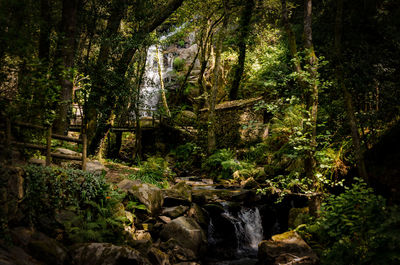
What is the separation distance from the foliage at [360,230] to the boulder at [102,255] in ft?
12.3

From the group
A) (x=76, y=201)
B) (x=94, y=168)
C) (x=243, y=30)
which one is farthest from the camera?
(x=243, y=30)

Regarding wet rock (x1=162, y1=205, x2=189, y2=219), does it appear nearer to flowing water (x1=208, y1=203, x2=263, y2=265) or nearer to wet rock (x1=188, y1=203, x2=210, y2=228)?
wet rock (x1=188, y1=203, x2=210, y2=228)

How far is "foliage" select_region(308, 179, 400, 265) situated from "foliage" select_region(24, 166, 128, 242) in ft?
15.0

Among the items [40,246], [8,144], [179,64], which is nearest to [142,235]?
[40,246]

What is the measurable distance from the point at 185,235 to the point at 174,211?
1116mm

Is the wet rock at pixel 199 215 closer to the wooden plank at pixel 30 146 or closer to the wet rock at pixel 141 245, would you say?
the wet rock at pixel 141 245

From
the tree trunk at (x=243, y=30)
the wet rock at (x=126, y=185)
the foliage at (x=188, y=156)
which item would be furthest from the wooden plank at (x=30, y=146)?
the tree trunk at (x=243, y=30)

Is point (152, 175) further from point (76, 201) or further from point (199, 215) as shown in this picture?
point (76, 201)

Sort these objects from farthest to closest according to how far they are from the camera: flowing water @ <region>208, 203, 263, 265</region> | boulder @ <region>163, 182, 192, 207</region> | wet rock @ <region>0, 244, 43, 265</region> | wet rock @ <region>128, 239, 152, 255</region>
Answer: boulder @ <region>163, 182, 192, 207</region>
flowing water @ <region>208, 203, 263, 265</region>
wet rock @ <region>128, 239, 152, 255</region>
wet rock @ <region>0, 244, 43, 265</region>

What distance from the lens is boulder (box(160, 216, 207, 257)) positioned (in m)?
6.76

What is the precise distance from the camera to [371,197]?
4.98 m

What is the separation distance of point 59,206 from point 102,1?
8.67 m

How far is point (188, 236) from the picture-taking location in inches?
269

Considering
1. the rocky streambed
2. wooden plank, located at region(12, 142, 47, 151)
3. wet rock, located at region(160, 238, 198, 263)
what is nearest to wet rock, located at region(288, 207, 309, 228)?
the rocky streambed
